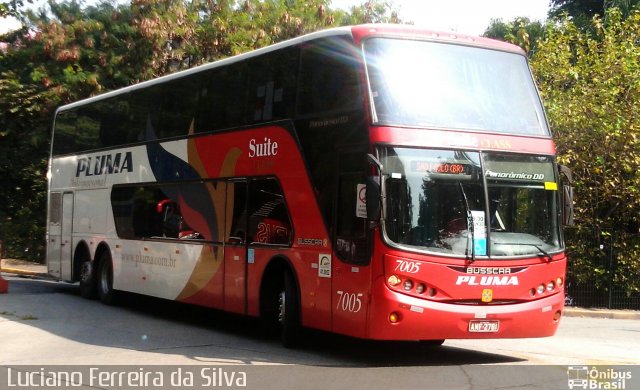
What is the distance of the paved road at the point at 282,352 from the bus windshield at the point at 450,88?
2.97 meters

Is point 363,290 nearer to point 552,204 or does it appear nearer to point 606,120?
point 552,204

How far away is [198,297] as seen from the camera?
15.1m

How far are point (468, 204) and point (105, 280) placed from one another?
34.0ft

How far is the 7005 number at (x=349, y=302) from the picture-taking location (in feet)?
35.7

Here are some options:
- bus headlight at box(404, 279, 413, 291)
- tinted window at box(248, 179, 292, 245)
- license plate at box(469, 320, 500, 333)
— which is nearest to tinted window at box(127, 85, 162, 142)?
tinted window at box(248, 179, 292, 245)

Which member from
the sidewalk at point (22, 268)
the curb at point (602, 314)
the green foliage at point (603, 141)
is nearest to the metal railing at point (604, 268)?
the green foliage at point (603, 141)

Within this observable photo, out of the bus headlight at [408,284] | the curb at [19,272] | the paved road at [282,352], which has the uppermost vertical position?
the bus headlight at [408,284]

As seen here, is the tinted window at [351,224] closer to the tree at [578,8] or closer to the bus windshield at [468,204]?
the bus windshield at [468,204]

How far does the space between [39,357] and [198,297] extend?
4.11m

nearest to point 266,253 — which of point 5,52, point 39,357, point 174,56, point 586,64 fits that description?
point 39,357

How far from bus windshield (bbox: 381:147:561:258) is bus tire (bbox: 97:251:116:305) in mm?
9600

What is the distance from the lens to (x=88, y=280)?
19578mm

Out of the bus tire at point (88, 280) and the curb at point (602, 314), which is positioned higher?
the bus tire at point (88, 280)

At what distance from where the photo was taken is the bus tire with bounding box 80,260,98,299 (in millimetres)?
19391
